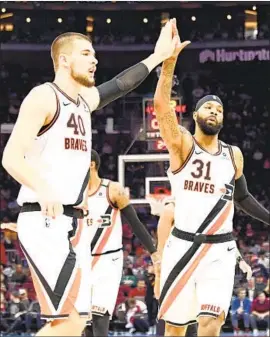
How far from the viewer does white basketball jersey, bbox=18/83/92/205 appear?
5996 millimetres

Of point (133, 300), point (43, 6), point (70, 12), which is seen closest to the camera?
point (133, 300)

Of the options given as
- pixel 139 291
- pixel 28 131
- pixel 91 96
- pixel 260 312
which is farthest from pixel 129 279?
pixel 28 131

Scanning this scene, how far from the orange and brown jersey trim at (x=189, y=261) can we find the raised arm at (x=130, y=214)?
1322 mm

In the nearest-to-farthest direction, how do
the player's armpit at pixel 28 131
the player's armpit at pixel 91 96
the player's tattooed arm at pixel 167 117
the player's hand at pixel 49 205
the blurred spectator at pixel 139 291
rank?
the player's hand at pixel 49 205, the player's armpit at pixel 28 131, the player's armpit at pixel 91 96, the player's tattooed arm at pixel 167 117, the blurred spectator at pixel 139 291

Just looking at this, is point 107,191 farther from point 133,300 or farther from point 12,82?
point 12,82

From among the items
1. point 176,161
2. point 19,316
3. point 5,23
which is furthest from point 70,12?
point 176,161

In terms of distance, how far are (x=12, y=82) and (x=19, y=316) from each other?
1461cm

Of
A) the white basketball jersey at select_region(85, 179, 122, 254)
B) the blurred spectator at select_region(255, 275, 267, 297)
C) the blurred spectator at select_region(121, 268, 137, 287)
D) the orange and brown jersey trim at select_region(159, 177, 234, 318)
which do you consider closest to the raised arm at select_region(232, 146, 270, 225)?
the orange and brown jersey trim at select_region(159, 177, 234, 318)

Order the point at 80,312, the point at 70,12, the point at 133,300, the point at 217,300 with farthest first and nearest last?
the point at 70,12
the point at 133,300
the point at 217,300
the point at 80,312

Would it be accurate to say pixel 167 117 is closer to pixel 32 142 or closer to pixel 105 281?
pixel 32 142

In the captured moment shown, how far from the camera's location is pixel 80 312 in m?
5.88

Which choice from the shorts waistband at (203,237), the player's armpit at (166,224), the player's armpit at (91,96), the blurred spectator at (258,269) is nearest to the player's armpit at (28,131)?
the player's armpit at (91,96)

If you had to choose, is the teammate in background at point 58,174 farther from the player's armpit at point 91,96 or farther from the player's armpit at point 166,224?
the player's armpit at point 166,224

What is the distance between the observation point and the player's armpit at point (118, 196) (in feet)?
33.5
